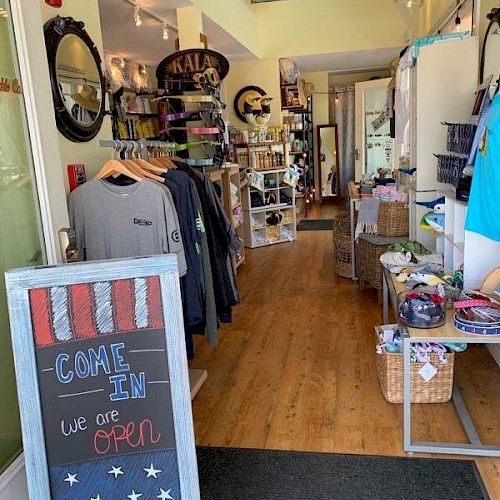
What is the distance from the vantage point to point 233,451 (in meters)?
2.27

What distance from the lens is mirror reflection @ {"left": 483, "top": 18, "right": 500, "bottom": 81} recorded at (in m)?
2.93

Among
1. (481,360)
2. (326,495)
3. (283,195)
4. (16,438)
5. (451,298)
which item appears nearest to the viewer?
(16,438)

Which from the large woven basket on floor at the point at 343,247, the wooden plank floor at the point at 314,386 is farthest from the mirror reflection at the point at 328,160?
the wooden plank floor at the point at 314,386

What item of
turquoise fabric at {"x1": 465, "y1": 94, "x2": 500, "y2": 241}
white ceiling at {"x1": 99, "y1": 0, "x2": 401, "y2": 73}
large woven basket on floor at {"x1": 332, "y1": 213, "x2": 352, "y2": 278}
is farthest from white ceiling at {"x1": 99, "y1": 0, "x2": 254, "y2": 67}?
turquoise fabric at {"x1": 465, "y1": 94, "x2": 500, "y2": 241}

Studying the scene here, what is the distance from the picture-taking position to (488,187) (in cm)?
233

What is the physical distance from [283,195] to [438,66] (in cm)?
366

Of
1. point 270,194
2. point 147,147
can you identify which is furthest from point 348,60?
point 147,147

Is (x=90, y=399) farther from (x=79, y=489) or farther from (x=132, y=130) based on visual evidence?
(x=132, y=130)

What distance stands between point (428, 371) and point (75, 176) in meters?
1.98

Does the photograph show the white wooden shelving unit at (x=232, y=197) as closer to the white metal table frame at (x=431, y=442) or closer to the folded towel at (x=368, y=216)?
the folded towel at (x=368, y=216)

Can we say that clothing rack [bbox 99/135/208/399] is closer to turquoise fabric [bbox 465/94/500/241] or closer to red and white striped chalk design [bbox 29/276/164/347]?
red and white striped chalk design [bbox 29/276/164/347]

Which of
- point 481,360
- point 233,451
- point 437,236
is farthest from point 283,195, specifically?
point 233,451

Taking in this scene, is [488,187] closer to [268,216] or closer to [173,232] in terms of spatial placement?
[173,232]

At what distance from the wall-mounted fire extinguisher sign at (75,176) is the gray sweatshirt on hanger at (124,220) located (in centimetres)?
14
